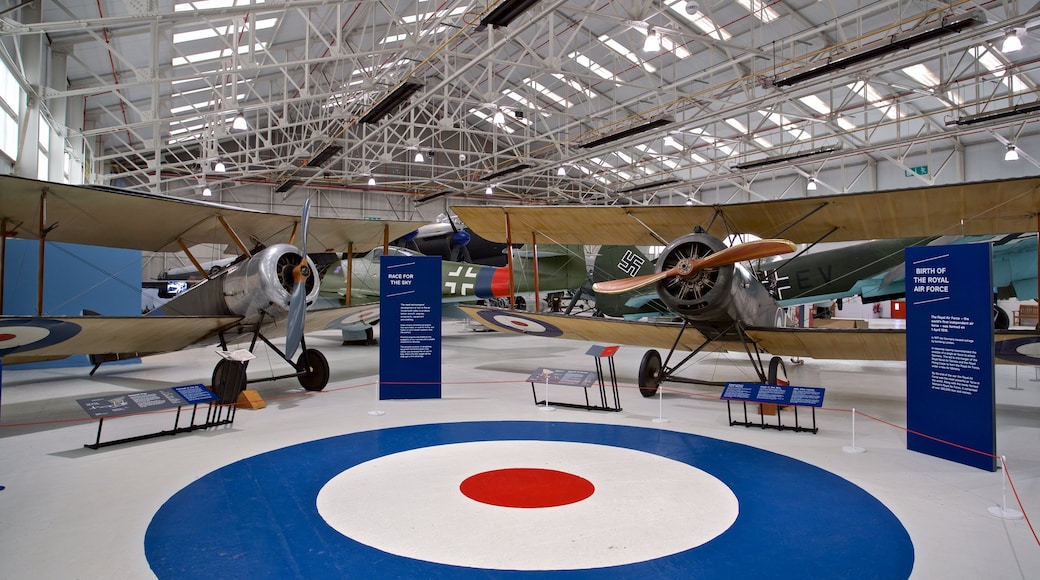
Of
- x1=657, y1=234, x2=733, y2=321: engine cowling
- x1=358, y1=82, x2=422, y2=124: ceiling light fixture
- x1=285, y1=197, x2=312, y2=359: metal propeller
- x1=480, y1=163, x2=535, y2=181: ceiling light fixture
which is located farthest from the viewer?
x1=480, y1=163, x2=535, y2=181: ceiling light fixture

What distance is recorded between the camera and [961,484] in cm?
458

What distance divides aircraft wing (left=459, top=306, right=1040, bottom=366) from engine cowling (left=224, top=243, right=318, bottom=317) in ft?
10.1

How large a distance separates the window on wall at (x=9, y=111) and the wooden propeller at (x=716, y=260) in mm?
12991

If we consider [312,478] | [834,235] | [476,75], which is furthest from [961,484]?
[476,75]

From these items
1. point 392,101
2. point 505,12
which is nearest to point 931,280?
point 505,12

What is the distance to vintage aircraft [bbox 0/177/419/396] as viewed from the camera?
6.31 metres

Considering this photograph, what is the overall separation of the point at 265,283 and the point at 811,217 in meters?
7.48

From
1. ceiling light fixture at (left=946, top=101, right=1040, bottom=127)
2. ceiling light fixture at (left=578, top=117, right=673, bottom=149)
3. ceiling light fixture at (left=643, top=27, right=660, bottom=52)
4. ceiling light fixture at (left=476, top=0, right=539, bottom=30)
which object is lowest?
ceiling light fixture at (left=476, top=0, right=539, bottom=30)

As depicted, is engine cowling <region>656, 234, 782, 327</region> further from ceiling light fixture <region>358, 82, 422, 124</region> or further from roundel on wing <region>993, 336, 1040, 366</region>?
ceiling light fixture <region>358, 82, 422, 124</region>

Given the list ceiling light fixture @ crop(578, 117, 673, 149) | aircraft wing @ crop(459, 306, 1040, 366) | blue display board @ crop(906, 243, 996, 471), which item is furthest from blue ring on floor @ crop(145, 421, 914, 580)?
ceiling light fixture @ crop(578, 117, 673, 149)

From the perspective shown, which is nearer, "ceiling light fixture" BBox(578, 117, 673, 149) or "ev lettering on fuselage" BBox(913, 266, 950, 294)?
"ev lettering on fuselage" BBox(913, 266, 950, 294)

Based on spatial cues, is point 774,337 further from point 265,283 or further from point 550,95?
point 550,95

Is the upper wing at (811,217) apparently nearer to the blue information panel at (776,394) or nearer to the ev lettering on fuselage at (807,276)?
the blue information panel at (776,394)

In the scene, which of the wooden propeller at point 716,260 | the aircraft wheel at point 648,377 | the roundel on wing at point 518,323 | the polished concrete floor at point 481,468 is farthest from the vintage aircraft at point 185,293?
the aircraft wheel at point 648,377
